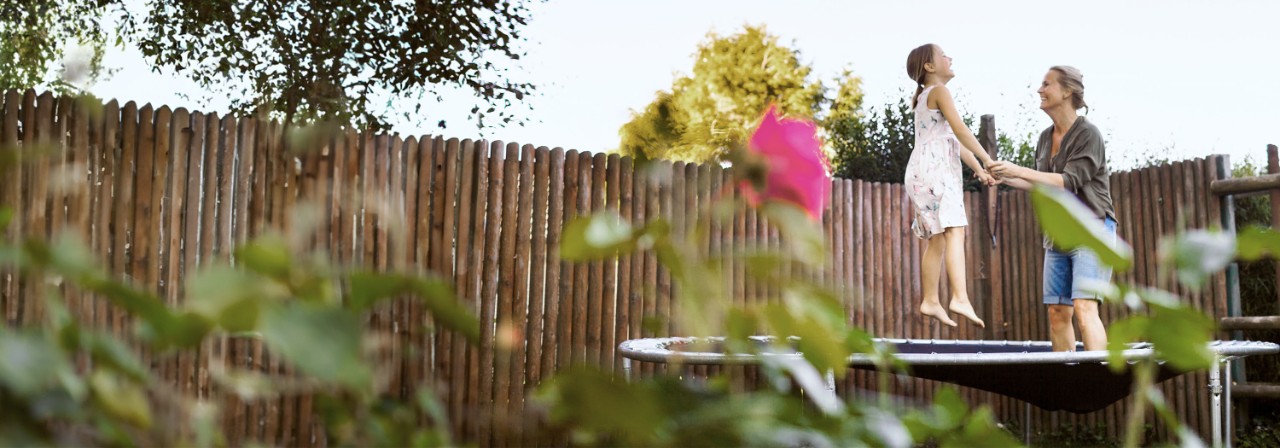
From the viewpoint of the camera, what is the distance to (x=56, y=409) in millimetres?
310

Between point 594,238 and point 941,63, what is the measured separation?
4.08 metres

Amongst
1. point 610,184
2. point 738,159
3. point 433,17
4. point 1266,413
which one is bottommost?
point 1266,413

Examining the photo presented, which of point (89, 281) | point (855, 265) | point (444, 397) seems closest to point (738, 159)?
point (89, 281)

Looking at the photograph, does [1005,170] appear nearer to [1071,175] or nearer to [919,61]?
[1071,175]

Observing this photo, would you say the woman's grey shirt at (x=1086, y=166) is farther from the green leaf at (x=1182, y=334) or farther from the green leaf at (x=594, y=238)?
the green leaf at (x=594, y=238)

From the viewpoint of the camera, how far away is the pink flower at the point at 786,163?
0.50m

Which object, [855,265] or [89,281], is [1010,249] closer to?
[855,265]

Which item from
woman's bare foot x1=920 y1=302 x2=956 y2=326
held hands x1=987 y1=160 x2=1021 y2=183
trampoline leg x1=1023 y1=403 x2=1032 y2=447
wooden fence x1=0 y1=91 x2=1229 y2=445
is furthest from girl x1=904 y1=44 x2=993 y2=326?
trampoline leg x1=1023 y1=403 x2=1032 y2=447

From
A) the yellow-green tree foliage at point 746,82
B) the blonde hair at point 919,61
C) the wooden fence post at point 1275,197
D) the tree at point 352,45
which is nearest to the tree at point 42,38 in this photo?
the tree at point 352,45

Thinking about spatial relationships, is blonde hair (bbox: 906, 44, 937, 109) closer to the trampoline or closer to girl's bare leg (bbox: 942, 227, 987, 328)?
girl's bare leg (bbox: 942, 227, 987, 328)

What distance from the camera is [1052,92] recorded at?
12.8 feet

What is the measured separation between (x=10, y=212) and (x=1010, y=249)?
246 inches

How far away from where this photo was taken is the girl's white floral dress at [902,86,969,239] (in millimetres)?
4234

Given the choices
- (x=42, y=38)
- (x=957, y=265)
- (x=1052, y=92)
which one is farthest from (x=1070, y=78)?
(x=42, y=38)
